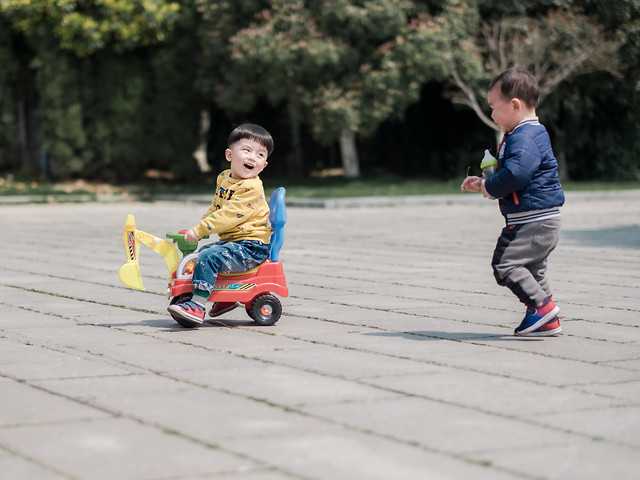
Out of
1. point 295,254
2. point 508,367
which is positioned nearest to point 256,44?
point 295,254

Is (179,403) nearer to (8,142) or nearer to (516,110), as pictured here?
(516,110)

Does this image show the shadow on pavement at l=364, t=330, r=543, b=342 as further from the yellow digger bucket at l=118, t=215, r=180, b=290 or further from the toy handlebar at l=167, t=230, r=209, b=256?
the yellow digger bucket at l=118, t=215, r=180, b=290

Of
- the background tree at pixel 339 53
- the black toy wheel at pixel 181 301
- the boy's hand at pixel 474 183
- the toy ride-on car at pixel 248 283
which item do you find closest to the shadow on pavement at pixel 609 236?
the boy's hand at pixel 474 183

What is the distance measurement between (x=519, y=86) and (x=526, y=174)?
0.51 metres

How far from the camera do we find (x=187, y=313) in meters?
5.80

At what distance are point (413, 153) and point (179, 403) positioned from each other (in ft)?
82.1

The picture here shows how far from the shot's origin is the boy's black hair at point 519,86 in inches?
220

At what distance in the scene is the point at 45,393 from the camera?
423 cm

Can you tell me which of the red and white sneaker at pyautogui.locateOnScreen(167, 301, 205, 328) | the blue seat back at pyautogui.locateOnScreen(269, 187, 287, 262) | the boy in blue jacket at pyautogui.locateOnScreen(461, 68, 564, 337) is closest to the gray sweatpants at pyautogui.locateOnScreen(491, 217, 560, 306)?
the boy in blue jacket at pyautogui.locateOnScreen(461, 68, 564, 337)

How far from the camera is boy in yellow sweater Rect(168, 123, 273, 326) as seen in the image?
232 inches

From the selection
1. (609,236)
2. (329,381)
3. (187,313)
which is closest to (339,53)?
(609,236)

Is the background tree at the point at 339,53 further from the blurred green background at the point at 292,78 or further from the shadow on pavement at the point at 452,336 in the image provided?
the shadow on pavement at the point at 452,336

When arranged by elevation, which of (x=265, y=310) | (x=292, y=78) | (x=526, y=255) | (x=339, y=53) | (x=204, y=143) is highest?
(x=339, y=53)

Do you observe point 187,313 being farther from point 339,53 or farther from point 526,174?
point 339,53
